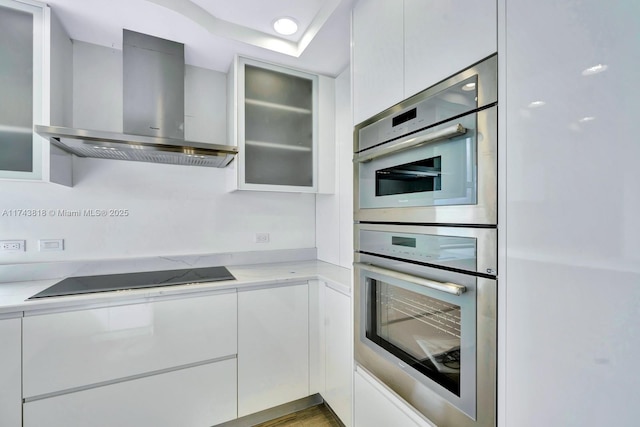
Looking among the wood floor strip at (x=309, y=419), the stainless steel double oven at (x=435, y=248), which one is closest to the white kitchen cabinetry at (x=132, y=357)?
the wood floor strip at (x=309, y=419)

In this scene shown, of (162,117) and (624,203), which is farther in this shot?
(162,117)

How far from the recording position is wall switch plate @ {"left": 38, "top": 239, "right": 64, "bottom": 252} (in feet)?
5.56

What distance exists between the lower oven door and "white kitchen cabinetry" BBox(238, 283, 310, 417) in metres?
0.52

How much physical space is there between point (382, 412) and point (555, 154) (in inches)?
46.7

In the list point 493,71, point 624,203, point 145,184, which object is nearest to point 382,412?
point 624,203

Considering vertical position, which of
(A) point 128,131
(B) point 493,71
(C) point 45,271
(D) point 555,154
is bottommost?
(C) point 45,271

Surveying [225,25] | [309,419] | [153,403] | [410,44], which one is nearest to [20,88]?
[225,25]

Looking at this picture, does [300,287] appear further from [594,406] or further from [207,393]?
[594,406]

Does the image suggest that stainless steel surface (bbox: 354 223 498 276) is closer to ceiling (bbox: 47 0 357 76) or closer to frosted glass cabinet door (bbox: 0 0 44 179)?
ceiling (bbox: 47 0 357 76)

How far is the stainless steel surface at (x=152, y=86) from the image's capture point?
174 cm

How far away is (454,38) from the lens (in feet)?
2.97

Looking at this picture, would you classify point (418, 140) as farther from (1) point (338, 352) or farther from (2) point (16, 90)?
(2) point (16, 90)

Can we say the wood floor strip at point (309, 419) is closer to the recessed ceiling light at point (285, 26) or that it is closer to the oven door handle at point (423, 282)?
the oven door handle at point (423, 282)

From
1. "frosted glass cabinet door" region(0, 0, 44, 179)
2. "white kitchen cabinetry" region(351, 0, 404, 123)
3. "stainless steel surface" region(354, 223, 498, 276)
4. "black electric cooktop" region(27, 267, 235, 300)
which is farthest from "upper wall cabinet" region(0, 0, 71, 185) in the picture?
"stainless steel surface" region(354, 223, 498, 276)
